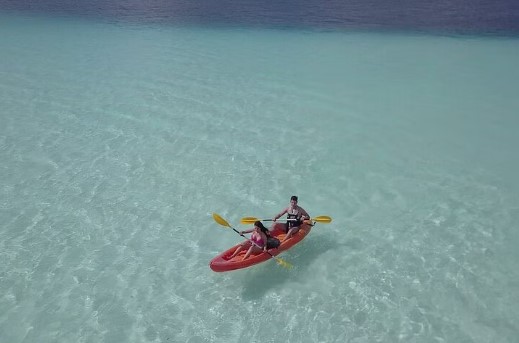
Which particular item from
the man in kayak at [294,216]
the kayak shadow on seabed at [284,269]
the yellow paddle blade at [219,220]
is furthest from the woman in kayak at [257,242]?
the man in kayak at [294,216]

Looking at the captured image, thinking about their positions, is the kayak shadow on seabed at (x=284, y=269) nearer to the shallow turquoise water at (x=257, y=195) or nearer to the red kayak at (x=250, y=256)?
the shallow turquoise water at (x=257, y=195)

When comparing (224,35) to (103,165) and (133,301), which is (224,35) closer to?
(103,165)

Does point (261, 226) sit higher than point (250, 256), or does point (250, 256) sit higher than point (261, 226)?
point (261, 226)

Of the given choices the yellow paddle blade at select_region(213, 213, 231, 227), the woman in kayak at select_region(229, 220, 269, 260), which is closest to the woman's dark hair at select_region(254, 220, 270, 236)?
the woman in kayak at select_region(229, 220, 269, 260)

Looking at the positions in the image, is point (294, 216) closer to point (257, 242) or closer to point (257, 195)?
point (257, 242)

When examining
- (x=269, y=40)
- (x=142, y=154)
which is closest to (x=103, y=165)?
(x=142, y=154)

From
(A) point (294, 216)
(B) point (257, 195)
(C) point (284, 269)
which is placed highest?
(A) point (294, 216)

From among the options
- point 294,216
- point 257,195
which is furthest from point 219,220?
point 257,195
